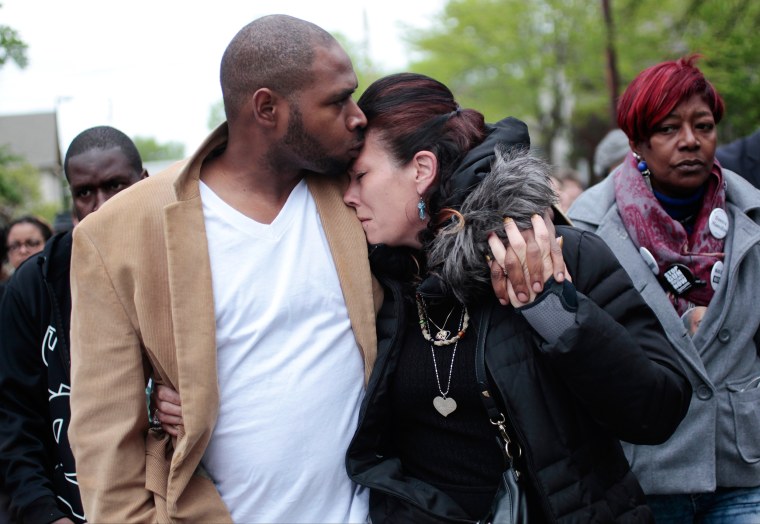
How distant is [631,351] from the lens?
2416 mm

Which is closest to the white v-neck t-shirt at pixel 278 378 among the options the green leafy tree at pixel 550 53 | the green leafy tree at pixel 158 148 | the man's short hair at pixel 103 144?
the man's short hair at pixel 103 144

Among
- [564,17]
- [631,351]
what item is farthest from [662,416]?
[564,17]

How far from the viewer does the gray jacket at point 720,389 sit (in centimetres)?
318

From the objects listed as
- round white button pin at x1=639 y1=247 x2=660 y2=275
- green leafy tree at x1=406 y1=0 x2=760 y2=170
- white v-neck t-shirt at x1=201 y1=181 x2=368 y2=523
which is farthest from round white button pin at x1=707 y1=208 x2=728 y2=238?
green leafy tree at x1=406 y1=0 x2=760 y2=170

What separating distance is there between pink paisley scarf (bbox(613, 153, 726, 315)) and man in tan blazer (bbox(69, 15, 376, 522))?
1325 mm

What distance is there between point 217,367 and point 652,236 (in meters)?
1.91

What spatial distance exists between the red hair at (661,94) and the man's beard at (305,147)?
151 centimetres

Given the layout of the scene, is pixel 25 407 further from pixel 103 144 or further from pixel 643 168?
pixel 643 168

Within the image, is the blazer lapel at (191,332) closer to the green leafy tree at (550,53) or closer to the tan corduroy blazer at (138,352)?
the tan corduroy blazer at (138,352)

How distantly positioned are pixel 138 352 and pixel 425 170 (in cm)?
112

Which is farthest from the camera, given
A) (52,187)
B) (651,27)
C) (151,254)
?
(52,187)

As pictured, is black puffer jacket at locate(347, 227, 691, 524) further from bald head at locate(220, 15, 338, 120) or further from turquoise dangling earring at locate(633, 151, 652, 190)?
turquoise dangling earring at locate(633, 151, 652, 190)

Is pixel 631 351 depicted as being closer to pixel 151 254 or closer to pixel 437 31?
pixel 151 254

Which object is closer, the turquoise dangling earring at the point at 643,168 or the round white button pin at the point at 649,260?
the round white button pin at the point at 649,260
